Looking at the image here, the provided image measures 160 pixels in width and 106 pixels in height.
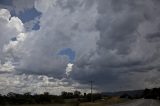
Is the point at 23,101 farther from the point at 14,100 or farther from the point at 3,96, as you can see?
the point at 3,96

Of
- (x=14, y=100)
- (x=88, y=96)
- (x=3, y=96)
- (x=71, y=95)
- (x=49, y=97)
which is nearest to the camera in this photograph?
(x=14, y=100)

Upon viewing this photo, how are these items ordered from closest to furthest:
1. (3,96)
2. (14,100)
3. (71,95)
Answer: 1. (14,100)
2. (3,96)
3. (71,95)

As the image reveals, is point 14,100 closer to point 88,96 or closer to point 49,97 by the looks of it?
point 49,97

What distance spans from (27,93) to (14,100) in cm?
2370

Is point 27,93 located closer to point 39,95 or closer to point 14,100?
point 39,95

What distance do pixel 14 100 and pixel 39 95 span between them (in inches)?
930

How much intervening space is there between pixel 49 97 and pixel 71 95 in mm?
53379

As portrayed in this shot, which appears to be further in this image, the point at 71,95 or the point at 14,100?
the point at 71,95

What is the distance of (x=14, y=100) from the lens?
106 m

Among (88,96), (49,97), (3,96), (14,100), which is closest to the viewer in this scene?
(14,100)

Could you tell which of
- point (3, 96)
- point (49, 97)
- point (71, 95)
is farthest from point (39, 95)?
point (71, 95)

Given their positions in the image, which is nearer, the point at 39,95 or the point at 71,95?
the point at 39,95

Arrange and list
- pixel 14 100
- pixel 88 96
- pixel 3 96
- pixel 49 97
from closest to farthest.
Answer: pixel 14 100
pixel 3 96
pixel 49 97
pixel 88 96

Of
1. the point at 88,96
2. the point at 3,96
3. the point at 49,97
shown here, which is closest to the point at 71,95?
the point at 88,96
